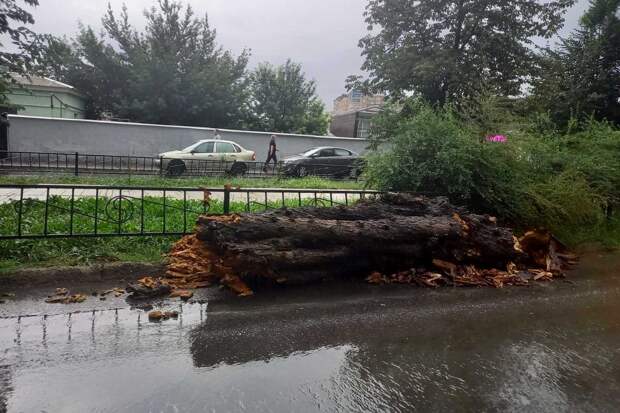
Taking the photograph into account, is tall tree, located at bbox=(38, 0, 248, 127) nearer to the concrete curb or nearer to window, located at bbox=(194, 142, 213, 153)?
window, located at bbox=(194, 142, 213, 153)

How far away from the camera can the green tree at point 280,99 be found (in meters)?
33.2

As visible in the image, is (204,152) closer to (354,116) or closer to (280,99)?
(280,99)

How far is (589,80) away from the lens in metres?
18.5

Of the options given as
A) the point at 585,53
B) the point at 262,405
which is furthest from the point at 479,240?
the point at 585,53

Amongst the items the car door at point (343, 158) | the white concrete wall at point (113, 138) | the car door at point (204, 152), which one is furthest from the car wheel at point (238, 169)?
the white concrete wall at point (113, 138)

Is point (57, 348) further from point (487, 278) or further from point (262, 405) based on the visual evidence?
point (487, 278)

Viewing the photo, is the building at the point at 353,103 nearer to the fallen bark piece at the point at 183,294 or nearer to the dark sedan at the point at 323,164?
the dark sedan at the point at 323,164

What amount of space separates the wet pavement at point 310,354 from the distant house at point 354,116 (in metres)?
28.5

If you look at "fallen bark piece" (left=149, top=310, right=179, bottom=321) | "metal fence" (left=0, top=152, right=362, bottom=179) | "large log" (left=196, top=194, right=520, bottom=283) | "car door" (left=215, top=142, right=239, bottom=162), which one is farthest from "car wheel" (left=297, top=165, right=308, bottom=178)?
"fallen bark piece" (left=149, top=310, right=179, bottom=321)

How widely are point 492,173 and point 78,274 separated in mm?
Result: 6274

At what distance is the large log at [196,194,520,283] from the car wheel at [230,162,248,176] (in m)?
8.36

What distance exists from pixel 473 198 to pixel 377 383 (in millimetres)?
5216

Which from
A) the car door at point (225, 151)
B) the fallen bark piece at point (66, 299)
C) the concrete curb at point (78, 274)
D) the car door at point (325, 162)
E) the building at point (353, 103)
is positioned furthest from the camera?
the building at point (353, 103)

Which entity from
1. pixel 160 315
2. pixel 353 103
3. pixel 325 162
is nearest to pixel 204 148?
pixel 325 162
